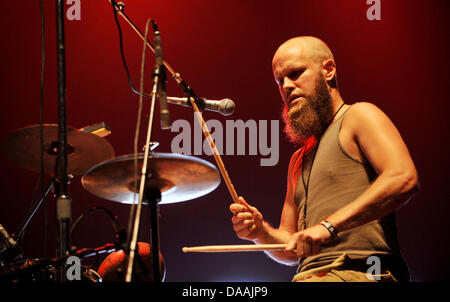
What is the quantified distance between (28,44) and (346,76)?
7.77ft

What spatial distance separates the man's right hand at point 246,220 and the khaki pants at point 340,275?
435mm

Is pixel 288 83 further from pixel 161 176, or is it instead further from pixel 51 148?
pixel 51 148

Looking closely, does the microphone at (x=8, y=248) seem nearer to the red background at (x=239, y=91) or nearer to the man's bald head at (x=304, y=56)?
the red background at (x=239, y=91)

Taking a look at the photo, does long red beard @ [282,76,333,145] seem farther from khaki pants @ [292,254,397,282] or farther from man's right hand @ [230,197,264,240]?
khaki pants @ [292,254,397,282]

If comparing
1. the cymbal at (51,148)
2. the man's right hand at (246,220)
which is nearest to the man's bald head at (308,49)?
the man's right hand at (246,220)

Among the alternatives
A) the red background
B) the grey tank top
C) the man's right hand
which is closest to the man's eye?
the grey tank top

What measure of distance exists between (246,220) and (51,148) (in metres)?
1.02

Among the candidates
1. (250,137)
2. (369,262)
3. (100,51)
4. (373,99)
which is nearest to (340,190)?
(369,262)

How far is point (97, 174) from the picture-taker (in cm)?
188

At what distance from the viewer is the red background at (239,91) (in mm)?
3529

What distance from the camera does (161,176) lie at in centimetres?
191

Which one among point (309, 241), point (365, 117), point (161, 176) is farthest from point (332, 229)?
point (161, 176)

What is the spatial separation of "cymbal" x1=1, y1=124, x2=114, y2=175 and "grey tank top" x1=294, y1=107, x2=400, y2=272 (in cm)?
101

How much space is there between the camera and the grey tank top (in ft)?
5.90
